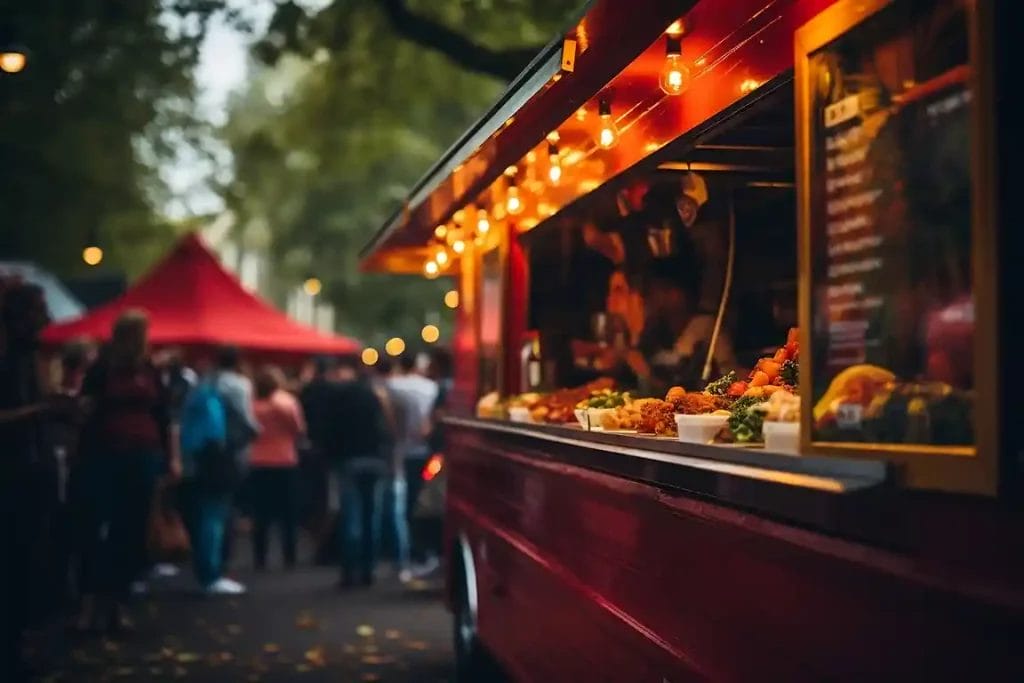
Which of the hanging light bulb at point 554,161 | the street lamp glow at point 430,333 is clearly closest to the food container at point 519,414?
the hanging light bulb at point 554,161

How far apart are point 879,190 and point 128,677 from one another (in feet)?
21.6

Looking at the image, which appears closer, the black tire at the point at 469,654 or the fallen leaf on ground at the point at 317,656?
the black tire at the point at 469,654

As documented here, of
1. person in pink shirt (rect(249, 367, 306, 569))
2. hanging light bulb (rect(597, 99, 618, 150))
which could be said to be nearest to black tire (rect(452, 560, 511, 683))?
hanging light bulb (rect(597, 99, 618, 150))

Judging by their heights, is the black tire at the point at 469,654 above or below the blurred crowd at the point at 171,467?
below

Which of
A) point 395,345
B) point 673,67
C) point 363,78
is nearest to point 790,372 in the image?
point 673,67

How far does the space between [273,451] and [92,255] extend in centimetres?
2294

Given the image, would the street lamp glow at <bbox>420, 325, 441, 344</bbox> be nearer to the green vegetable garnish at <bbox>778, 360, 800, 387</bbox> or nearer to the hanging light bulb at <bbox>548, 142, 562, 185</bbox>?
the hanging light bulb at <bbox>548, 142, 562, 185</bbox>

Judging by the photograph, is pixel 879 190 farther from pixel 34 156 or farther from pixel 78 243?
pixel 78 243

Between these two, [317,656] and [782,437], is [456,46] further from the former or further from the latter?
[782,437]

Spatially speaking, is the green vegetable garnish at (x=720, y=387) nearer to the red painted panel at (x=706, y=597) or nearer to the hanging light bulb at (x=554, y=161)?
the red painted panel at (x=706, y=597)

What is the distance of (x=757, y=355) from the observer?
6707 mm

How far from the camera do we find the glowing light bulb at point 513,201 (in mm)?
7004

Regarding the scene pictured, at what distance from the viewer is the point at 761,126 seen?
561 cm

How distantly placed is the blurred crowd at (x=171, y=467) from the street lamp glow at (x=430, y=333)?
21801mm
